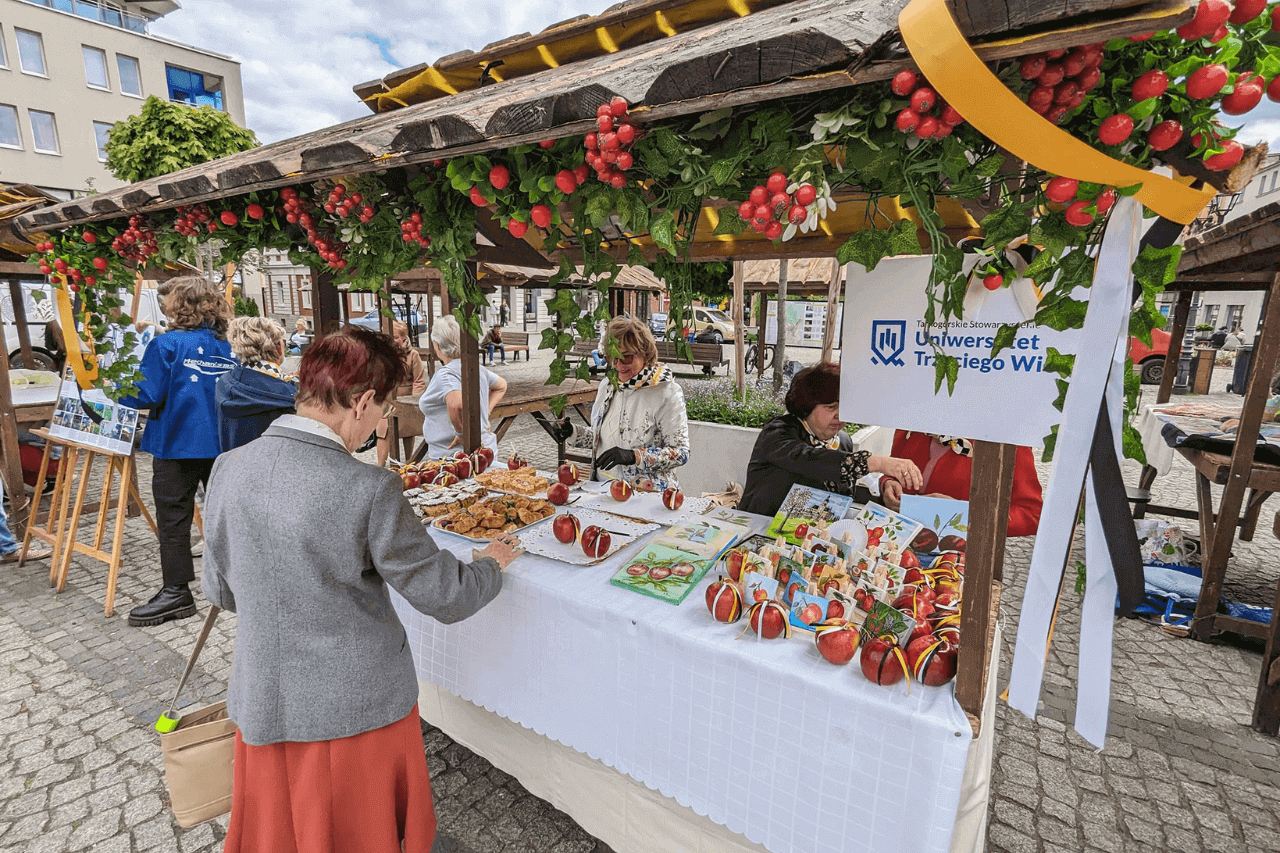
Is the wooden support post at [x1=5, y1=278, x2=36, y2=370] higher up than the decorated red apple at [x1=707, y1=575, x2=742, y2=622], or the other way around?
the wooden support post at [x1=5, y1=278, x2=36, y2=370]

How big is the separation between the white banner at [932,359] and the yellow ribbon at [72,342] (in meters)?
4.16

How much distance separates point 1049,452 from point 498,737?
2176mm

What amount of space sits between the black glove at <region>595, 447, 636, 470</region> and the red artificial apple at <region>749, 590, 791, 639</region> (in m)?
1.79

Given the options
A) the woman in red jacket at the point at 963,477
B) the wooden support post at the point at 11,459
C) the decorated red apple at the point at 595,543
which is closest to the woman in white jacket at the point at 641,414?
the decorated red apple at the point at 595,543

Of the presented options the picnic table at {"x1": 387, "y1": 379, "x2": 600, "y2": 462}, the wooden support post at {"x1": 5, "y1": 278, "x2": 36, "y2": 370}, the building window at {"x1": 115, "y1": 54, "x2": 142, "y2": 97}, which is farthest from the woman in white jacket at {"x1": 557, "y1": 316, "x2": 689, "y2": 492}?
the building window at {"x1": 115, "y1": 54, "x2": 142, "y2": 97}

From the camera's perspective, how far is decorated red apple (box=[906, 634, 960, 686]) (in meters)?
1.50

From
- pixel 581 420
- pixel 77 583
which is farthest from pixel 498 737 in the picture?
pixel 581 420

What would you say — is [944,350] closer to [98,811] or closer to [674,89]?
[674,89]

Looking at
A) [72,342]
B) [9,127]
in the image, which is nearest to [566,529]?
[72,342]

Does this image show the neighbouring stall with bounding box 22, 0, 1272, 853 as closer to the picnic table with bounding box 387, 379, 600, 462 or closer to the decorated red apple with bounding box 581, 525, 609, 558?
the decorated red apple with bounding box 581, 525, 609, 558

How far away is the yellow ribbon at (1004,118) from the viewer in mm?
908

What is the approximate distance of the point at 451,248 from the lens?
79.4 inches

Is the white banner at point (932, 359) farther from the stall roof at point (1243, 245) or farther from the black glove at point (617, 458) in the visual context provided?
the stall roof at point (1243, 245)

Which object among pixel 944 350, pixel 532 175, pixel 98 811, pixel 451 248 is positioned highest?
pixel 532 175
